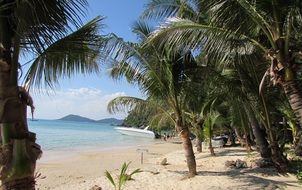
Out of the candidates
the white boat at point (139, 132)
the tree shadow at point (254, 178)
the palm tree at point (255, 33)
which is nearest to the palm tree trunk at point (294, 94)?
the palm tree at point (255, 33)

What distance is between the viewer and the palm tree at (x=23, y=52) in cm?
390

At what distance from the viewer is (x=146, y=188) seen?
10188 mm

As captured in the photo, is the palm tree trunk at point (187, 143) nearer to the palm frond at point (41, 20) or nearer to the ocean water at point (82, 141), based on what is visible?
the palm frond at point (41, 20)

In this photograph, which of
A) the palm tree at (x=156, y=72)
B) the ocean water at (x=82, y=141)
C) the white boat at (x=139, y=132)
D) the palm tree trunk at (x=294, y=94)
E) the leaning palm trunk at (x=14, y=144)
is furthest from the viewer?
the white boat at (x=139, y=132)

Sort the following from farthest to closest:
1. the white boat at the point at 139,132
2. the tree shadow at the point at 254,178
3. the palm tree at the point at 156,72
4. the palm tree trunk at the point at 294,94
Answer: the white boat at the point at 139,132
the palm tree at the point at 156,72
the tree shadow at the point at 254,178
the palm tree trunk at the point at 294,94

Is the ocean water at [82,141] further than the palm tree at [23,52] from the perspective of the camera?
Yes

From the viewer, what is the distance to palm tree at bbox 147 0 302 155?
649 cm

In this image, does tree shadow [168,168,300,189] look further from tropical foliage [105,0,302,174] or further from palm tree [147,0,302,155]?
palm tree [147,0,302,155]

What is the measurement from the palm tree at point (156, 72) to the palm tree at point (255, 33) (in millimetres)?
2380

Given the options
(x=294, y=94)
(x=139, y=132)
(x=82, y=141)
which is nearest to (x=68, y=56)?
(x=294, y=94)

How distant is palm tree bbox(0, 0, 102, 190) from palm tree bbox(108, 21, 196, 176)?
5.50m

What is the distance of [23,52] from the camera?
196 inches

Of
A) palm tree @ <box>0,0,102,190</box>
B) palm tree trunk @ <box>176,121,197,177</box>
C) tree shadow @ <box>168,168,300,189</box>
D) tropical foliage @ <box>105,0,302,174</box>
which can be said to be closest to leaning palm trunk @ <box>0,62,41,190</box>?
palm tree @ <box>0,0,102,190</box>

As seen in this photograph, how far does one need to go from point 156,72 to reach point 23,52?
6031 millimetres
